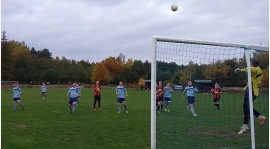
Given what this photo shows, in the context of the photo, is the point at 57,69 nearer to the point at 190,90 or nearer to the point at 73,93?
the point at 73,93

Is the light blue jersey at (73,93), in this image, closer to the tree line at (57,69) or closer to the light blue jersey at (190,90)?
the light blue jersey at (190,90)

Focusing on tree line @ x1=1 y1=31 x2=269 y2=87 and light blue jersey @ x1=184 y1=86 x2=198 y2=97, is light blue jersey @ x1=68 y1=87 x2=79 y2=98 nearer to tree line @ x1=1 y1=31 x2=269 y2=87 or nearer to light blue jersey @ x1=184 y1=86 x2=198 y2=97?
light blue jersey @ x1=184 y1=86 x2=198 y2=97

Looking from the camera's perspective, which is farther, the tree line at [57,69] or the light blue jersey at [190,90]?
the tree line at [57,69]

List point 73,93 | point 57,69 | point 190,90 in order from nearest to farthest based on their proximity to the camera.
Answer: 1. point 190,90
2. point 73,93
3. point 57,69

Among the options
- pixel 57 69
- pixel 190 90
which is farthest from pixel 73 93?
pixel 57 69

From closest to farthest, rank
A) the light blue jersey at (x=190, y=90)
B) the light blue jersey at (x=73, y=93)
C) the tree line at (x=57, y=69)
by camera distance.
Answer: the light blue jersey at (x=190, y=90)
the light blue jersey at (x=73, y=93)
the tree line at (x=57, y=69)

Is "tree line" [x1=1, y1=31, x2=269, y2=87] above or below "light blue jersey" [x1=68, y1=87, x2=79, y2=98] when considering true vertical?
above

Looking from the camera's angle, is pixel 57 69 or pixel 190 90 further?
pixel 57 69

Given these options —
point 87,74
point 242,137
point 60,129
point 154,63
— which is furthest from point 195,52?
point 87,74

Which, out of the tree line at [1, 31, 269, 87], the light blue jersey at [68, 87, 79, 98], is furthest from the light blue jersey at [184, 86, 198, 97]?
the tree line at [1, 31, 269, 87]

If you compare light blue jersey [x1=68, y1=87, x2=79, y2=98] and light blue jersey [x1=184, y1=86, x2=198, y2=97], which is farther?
light blue jersey [x1=68, y1=87, x2=79, y2=98]

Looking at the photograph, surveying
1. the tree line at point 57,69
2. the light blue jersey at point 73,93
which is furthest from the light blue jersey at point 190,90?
the tree line at point 57,69

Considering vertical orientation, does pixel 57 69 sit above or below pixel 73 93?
above

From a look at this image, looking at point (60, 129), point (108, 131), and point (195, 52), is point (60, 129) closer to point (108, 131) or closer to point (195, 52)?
point (108, 131)
